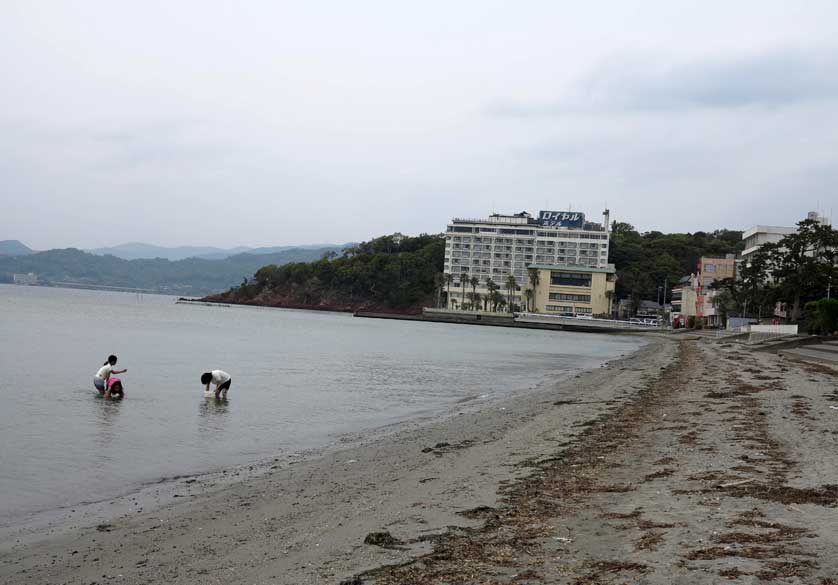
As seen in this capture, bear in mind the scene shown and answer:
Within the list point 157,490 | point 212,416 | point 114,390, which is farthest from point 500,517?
point 114,390

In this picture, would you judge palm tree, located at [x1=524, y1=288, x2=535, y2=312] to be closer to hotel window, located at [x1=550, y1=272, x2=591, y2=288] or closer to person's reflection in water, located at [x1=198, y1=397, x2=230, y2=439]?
hotel window, located at [x1=550, y1=272, x2=591, y2=288]

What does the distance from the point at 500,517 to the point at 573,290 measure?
186256 millimetres

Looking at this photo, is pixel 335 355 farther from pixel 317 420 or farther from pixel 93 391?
pixel 317 420

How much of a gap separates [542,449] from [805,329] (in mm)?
72542

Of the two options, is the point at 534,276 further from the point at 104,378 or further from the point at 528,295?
the point at 104,378

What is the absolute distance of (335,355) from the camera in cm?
5350

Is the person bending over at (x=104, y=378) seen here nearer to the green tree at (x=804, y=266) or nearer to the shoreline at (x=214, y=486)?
the shoreline at (x=214, y=486)

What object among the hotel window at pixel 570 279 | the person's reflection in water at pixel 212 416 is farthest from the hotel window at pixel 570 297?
the person's reflection in water at pixel 212 416

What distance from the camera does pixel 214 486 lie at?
13188mm

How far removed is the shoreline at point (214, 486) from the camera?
32.7 ft

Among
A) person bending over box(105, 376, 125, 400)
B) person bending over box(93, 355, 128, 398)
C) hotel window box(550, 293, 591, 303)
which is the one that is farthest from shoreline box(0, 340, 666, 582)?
hotel window box(550, 293, 591, 303)

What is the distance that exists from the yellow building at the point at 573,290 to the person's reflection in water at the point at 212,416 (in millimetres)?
170389

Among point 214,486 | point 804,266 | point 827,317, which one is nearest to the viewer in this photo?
point 214,486

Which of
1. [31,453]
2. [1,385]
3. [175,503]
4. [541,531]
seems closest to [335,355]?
[1,385]
